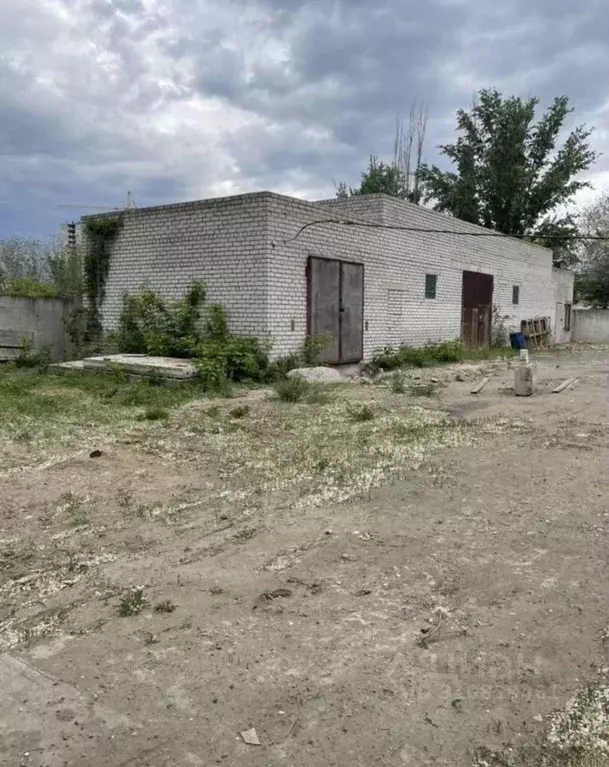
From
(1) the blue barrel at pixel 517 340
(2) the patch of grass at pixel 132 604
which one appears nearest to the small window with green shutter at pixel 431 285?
(1) the blue barrel at pixel 517 340

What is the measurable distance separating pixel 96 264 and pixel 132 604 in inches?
445

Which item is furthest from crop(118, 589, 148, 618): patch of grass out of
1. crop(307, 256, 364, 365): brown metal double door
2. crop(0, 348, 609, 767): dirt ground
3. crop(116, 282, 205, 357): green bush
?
crop(307, 256, 364, 365): brown metal double door

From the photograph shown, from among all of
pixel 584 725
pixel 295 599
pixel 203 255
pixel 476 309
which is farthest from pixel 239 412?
pixel 476 309

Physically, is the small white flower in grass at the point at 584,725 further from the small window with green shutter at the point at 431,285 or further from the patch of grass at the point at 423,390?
the small window with green shutter at the point at 431,285

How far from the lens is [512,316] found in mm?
21078

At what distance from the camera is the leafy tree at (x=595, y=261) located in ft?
100

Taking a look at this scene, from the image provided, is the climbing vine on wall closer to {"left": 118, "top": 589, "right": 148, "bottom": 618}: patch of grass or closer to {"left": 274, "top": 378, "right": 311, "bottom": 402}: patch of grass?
{"left": 274, "top": 378, "right": 311, "bottom": 402}: patch of grass

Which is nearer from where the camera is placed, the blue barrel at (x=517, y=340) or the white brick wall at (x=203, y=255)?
the white brick wall at (x=203, y=255)

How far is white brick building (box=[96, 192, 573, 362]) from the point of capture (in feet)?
35.0

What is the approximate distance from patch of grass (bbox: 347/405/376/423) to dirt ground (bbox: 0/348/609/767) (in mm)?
1450

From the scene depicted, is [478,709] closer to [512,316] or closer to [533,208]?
[512,316]

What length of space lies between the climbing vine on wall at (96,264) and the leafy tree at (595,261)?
2594 centimetres

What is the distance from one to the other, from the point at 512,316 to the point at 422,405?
14.2 meters

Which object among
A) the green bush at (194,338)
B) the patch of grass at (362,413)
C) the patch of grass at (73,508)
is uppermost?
the green bush at (194,338)
